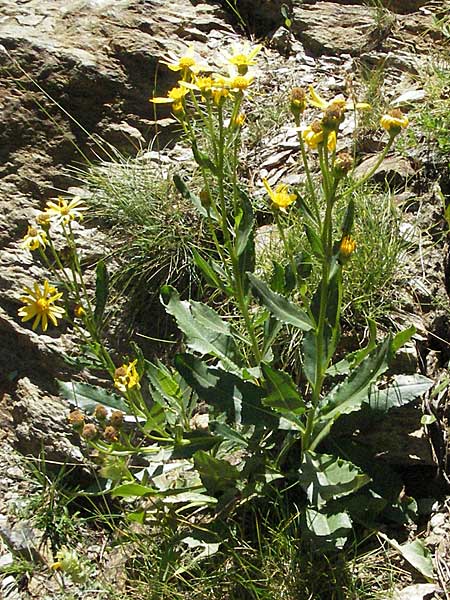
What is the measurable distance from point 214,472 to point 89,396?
0.43m

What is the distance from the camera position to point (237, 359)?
2.30m

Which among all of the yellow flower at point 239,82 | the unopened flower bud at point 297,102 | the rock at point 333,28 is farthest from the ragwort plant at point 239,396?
the rock at point 333,28

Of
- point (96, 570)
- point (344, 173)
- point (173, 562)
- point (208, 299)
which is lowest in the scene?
point (96, 570)

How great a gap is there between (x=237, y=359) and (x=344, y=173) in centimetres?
75

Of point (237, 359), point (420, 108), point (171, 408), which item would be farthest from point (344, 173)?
point (420, 108)

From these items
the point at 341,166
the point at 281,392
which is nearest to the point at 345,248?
the point at 341,166

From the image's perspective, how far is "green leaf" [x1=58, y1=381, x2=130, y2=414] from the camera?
2.31 metres

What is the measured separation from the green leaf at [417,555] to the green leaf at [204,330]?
666mm

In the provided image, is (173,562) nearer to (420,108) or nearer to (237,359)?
(237,359)

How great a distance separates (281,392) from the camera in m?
2.00

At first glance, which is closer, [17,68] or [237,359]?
[237,359]

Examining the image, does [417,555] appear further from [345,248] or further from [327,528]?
[345,248]

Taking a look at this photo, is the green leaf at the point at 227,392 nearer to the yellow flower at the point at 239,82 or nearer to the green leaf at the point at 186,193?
the green leaf at the point at 186,193

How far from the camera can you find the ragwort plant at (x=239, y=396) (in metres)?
2.00
